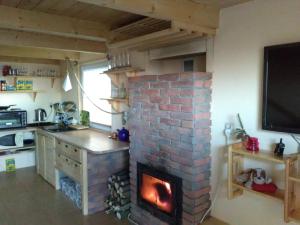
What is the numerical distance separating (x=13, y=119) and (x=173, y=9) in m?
3.87

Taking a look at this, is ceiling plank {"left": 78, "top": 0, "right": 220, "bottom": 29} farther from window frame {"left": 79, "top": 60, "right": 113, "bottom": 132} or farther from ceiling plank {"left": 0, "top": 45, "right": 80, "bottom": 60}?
ceiling plank {"left": 0, "top": 45, "right": 80, "bottom": 60}

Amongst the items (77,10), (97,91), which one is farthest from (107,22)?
(97,91)

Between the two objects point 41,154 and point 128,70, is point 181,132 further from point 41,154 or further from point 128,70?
point 41,154

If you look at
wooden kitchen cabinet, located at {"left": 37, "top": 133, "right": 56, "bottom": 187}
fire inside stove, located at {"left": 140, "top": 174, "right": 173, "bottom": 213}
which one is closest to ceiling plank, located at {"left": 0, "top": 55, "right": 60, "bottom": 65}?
wooden kitchen cabinet, located at {"left": 37, "top": 133, "right": 56, "bottom": 187}

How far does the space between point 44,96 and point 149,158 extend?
3533mm

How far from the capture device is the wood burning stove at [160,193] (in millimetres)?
2377

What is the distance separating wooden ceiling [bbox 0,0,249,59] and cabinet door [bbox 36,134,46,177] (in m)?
1.74

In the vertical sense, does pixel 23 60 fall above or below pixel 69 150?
above

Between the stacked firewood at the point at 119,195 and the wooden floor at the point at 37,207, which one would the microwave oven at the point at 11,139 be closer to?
the wooden floor at the point at 37,207

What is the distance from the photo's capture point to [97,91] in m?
4.28

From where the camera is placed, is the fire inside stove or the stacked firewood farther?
the stacked firewood

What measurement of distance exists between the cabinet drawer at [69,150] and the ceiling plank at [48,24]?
4.50 feet

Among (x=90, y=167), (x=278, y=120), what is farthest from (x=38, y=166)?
(x=278, y=120)

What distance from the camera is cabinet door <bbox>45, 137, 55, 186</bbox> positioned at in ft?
12.8
